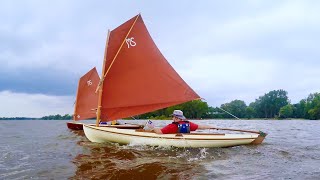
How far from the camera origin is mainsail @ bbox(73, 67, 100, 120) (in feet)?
116

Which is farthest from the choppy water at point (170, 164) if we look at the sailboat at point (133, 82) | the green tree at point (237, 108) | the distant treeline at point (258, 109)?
the green tree at point (237, 108)

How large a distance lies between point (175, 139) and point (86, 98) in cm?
2297

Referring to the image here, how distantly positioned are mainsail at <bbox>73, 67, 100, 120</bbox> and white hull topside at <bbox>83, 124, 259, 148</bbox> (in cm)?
1845

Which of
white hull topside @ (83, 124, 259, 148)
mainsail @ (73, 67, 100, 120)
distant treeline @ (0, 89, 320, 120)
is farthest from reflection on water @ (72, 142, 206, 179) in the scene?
distant treeline @ (0, 89, 320, 120)

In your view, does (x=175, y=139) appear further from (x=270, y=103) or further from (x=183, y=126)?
(x=270, y=103)

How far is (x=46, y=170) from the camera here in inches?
430

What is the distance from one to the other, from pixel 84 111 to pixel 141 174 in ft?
91.3

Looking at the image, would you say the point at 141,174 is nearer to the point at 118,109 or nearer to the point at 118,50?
the point at 118,109

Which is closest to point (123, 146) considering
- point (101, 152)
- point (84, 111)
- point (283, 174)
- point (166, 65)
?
point (101, 152)

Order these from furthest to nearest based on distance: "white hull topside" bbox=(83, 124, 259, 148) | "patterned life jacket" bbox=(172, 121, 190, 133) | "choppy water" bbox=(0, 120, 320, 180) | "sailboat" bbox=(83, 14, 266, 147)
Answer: "sailboat" bbox=(83, 14, 266, 147), "patterned life jacket" bbox=(172, 121, 190, 133), "white hull topside" bbox=(83, 124, 259, 148), "choppy water" bbox=(0, 120, 320, 180)

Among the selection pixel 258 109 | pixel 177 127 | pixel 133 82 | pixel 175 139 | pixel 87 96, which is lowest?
pixel 175 139

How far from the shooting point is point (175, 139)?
49.7ft

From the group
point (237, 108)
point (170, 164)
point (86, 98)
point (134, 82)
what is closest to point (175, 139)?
point (170, 164)

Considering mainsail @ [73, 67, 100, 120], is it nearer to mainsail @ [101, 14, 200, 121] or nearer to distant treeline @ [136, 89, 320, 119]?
mainsail @ [101, 14, 200, 121]
